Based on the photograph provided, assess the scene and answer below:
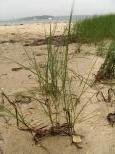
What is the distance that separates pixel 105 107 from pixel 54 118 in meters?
0.33

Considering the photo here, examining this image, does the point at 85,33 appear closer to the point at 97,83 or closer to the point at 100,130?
the point at 97,83

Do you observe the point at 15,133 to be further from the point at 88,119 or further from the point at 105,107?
the point at 105,107

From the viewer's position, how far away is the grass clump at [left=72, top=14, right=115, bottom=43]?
490 centimetres

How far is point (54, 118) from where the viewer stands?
1.92 m

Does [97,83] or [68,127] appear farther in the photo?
Answer: [97,83]

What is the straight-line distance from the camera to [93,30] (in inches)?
204

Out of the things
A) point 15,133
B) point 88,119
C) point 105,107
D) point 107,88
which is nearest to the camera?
point 15,133

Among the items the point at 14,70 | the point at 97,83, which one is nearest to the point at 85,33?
the point at 14,70

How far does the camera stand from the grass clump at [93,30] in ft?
16.1

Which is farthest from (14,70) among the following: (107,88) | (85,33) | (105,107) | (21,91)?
(85,33)

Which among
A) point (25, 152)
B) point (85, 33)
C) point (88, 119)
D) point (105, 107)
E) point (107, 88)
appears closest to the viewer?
point (25, 152)

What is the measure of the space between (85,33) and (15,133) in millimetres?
3464

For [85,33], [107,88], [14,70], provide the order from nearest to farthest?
[107,88] → [14,70] → [85,33]

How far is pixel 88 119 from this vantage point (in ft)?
6.31
